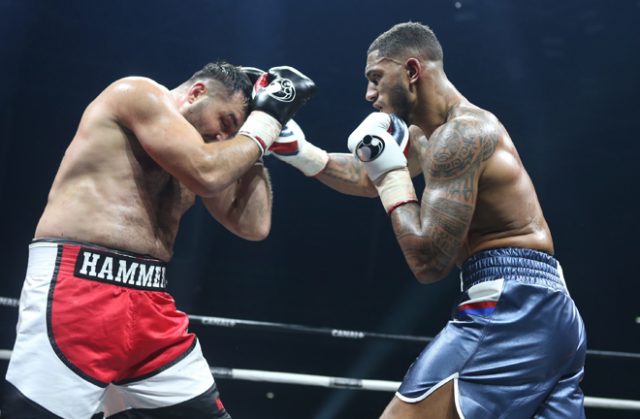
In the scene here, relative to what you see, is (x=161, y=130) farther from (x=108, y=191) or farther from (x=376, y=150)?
(x=376, y=150)

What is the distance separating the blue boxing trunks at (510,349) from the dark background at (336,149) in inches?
82.1

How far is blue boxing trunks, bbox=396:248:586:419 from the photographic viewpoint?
1.58 metres

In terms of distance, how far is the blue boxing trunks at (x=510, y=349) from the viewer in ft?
5.20

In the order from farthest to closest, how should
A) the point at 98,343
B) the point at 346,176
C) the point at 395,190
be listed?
1. the point at 346,176
2. the point at 395,190
3. the point at 98,343

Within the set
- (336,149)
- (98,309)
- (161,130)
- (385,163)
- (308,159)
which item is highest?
(161,130)

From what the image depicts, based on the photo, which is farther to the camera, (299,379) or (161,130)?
(299,379)

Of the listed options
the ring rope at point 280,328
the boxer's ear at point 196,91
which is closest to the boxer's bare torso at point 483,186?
the boxer's ear at point 196,91

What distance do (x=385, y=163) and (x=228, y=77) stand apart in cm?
55

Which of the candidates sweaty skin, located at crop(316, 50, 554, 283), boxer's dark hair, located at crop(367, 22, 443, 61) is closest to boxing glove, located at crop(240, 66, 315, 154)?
boxer's dark hair, located at crop(367, 22, 443, 61)

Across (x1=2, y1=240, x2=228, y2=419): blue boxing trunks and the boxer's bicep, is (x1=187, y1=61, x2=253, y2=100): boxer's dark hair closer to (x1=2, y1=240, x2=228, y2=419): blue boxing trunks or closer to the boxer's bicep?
the boxer's bicep

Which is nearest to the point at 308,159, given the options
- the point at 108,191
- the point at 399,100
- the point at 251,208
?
the point at 251,208

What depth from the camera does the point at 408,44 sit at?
207cm

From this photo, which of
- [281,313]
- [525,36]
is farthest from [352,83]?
[281,313]

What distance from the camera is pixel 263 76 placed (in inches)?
81.2
